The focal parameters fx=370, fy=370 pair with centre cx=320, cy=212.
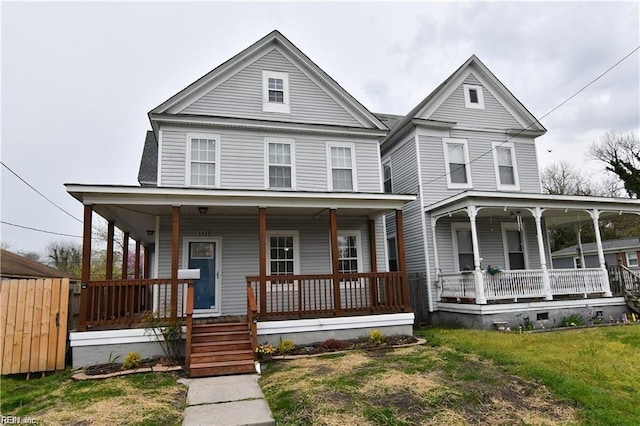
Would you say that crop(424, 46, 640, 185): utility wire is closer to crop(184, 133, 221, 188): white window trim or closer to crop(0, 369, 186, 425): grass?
crop(184, 133, 221, 188): white window trim

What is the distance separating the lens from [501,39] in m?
10.8

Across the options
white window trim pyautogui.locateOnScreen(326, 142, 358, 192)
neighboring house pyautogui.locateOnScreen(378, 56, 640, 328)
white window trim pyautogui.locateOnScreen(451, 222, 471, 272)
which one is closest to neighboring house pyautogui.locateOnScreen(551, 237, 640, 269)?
neighboring house pyautogui.locateOnScreen(378, 56, 640, 328)

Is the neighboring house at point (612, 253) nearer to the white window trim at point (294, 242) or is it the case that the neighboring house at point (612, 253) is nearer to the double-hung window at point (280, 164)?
the white window trim at point (294, 242)

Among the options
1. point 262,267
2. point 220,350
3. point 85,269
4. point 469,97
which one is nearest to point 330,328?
point 262,267

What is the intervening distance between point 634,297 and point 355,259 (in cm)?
860

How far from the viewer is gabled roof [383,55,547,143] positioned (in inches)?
512

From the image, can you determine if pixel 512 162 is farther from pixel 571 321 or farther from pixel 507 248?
pixel 571 321

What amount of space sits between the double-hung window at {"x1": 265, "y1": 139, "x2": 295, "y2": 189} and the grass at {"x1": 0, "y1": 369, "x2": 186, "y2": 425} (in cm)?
590

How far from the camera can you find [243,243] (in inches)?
410

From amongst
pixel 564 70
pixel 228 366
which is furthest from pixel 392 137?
pixel 228 366

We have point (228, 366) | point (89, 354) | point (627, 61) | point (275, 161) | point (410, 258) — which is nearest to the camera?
point (228, 366)

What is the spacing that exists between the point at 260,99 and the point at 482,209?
25.6ft

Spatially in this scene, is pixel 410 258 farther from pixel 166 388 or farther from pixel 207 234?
pixel 166 388

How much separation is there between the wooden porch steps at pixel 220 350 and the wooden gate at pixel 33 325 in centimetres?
249
